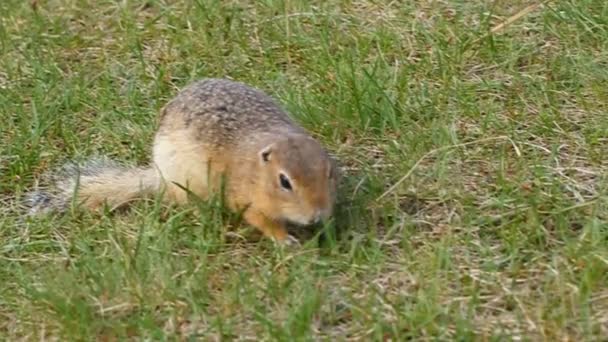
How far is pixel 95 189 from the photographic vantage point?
4.12 meters

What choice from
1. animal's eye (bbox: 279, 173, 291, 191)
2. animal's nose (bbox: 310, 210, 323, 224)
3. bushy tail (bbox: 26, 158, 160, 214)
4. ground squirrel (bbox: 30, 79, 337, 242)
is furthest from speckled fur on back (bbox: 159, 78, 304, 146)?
animal's nose (bbox: 310, 210, 323, 224)

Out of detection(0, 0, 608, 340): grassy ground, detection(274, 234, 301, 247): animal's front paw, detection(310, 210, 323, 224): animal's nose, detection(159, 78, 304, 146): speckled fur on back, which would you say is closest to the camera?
detection(0, 0, 608, 340): grassy ground

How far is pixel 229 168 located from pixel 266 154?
23cm

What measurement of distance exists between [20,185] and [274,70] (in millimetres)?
1248

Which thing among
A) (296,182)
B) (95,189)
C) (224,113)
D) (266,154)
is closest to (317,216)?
(296,182)

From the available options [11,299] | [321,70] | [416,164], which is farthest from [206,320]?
[321,70]

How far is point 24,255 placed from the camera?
3859 mm

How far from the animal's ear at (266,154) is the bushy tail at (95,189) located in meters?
0.52

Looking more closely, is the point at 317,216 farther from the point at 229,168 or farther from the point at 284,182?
the point at 229,168

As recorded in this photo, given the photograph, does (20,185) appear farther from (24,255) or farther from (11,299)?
(11,299)

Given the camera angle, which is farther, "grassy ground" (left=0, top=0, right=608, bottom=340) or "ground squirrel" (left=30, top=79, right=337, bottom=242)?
"ground squirrel" (left=30, top=79, right=337, bottom=242)

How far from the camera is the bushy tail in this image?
410 centimetres

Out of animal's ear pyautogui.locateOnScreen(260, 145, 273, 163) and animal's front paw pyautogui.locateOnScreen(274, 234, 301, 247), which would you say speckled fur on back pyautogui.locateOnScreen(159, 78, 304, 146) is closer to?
animal's ear pyautogui.locateOnScreen(260, 145, 273, 163)

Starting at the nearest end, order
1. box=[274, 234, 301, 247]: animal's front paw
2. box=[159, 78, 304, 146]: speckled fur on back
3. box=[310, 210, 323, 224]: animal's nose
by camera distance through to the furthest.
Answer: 1. box=[310, 210, 323, 224]: animal's nose
2. box=[274, 234, 301, 247]: animal's front paw
3. box=[159, 78, 304, 146]: speckled fur on back
